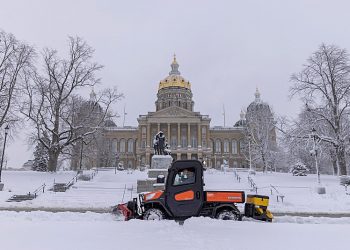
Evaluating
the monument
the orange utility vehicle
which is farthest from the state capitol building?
the orange utility vehicle

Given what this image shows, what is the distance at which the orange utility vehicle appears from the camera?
9.01 m

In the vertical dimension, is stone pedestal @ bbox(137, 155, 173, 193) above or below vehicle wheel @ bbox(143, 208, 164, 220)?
above

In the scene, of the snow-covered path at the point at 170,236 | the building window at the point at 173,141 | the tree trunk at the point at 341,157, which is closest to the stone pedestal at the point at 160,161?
the tree trunk at the point at 341,157

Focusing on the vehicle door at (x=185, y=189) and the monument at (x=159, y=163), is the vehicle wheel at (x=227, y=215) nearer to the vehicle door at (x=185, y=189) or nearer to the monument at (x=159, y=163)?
the vehicle door at (x=185, y=189)

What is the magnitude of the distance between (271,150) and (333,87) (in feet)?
71.1

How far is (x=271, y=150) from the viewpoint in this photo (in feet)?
154

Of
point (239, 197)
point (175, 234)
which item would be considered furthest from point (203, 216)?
point (175, 234)

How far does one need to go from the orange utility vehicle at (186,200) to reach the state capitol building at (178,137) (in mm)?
58759

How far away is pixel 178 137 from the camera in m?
71.6

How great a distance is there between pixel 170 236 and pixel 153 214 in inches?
88.8

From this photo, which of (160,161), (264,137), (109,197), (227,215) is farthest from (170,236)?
(264,137)

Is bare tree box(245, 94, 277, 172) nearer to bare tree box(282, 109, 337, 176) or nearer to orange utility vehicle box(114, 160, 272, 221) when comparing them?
bare tree box(282, 109, 337, 176)

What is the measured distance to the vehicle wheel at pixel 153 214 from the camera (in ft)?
29.5

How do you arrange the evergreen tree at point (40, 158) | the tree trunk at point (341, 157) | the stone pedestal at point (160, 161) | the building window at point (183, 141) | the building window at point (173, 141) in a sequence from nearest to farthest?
1. the tree trunk at point (341, 157)
2. the stone pedestal at point (160, 161)
3. the evergreen tree at point (40, 158)
4. the building window at point (173, 141)
5. the building window at point (183, 141)
